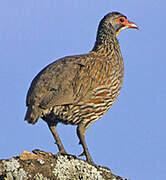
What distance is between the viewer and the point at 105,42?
1216 centimetres

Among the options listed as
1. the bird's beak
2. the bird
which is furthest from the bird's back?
the bird's beak

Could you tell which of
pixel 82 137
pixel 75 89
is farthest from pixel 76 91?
pixel 82 137

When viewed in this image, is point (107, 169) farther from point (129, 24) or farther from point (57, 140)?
point (129, 24)

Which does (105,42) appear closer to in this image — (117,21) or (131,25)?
(117,21)

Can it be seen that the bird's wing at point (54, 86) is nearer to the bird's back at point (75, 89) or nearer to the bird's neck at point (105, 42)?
the bird's back at point (75, 89)

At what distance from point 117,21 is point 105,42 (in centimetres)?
76

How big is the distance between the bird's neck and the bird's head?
0.17 metres

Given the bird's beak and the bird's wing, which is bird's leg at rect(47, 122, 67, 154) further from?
the bird's beak

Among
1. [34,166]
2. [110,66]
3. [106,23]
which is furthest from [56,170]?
[106,23]

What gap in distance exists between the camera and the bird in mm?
9906

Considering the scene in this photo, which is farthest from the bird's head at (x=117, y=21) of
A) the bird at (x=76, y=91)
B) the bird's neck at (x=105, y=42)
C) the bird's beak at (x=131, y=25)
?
the bird at (x=76, y=91)

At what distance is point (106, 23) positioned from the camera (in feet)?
40.8

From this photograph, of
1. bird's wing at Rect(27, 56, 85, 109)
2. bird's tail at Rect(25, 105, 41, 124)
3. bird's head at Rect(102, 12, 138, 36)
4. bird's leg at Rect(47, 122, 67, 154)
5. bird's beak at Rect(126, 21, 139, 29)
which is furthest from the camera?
bird's beak at Rect(126, 21, 139, 29)

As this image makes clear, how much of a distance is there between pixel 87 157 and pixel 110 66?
243cm
